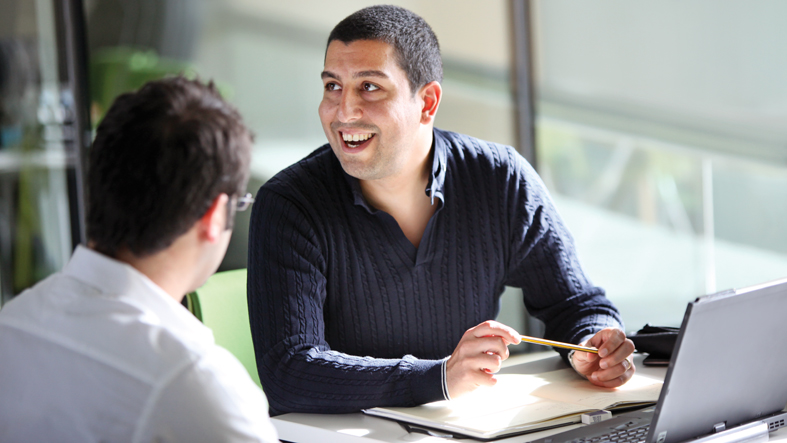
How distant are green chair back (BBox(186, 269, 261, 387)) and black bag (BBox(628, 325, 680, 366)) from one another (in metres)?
0.85

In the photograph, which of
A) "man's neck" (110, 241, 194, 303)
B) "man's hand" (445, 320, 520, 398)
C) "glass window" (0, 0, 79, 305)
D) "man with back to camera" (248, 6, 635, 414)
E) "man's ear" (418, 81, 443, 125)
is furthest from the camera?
"glass window" (0, 0, 79, 305)

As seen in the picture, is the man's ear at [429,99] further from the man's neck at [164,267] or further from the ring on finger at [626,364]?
the man's neck at [164,267]

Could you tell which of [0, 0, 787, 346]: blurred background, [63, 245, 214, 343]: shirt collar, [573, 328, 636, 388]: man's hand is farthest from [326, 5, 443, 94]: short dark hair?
[0, 0, 787, 346]: blurred background

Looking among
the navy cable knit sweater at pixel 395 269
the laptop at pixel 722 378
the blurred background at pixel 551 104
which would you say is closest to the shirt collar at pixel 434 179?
the navy cable knit sweater at pixel 395 269

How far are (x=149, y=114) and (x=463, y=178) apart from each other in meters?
1.13

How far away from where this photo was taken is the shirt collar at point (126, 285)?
0.91 meters

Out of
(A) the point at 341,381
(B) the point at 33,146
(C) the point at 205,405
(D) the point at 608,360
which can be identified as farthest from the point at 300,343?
(B) the point at 33,146

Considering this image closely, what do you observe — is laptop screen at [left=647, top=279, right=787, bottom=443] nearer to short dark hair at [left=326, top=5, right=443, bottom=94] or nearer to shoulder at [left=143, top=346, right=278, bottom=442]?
shoulder at [left=143, top=346, right=278, bottom=442]

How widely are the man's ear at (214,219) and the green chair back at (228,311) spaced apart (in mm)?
809

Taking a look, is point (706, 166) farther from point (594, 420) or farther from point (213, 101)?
point (213, 101)

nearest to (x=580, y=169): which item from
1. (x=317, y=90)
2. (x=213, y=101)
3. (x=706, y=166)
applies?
(x=706, y=166)

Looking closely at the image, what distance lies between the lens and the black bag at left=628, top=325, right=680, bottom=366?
1692 millimetres

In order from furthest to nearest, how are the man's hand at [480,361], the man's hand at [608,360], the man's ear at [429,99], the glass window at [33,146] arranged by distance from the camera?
1. the glass window at [33,146]
2. the man's ear at [429,99]
3. the man's hand at [608,360]
4. the man's hand at [480,361]

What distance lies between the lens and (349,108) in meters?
1.79
